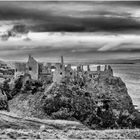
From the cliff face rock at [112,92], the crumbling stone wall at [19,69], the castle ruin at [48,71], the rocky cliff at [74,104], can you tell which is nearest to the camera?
the rocky cliff at [74,104]

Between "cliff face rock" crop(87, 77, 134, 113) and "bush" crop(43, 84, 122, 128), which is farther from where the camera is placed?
A: "cliff face rock" crop(87, 77, 134, 113)

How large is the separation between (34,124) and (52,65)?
1448cm

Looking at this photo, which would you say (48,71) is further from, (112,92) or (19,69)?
(112,92)

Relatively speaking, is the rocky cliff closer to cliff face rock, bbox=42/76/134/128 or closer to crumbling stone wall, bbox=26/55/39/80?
cliff face rock, bbox=42/76/134/128

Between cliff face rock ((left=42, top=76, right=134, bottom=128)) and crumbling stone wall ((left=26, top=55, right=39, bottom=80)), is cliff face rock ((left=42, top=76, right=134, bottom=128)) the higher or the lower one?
the lower one

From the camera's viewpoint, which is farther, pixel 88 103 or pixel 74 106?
pixel 88 103

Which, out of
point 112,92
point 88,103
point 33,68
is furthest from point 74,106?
point 112,92

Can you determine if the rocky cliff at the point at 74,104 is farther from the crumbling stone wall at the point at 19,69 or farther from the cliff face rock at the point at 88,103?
the crumbling stone wall at the point at 19,69

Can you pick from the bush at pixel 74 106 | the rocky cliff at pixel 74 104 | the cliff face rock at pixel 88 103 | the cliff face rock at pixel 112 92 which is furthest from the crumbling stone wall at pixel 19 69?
the cliff face rock at pixel 112 92

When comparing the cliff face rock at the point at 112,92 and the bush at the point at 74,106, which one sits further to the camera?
the cliff face rock at the point at 112,92

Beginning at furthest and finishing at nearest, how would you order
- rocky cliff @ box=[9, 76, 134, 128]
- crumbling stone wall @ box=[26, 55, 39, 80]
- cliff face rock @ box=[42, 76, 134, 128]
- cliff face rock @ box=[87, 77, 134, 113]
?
cliff face rock @ box=[87, 77, 134, 113], crumbling stone wall @ box=[26, 55, 39, 80], cliff face rock @ box=[42, 76, 134, 128], rocky cliff @ box=[9, 76, 134, 128]

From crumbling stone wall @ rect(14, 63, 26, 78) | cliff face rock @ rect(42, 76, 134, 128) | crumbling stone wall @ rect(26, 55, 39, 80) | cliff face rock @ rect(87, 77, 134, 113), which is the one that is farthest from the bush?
crumbling stone wall @ rect(14, 63, 26, 78)

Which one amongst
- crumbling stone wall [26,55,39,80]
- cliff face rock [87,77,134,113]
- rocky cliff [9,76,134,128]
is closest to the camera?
rocky cliff [9,76,134,128]

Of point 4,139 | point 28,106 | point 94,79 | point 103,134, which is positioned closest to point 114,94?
point 94,79
